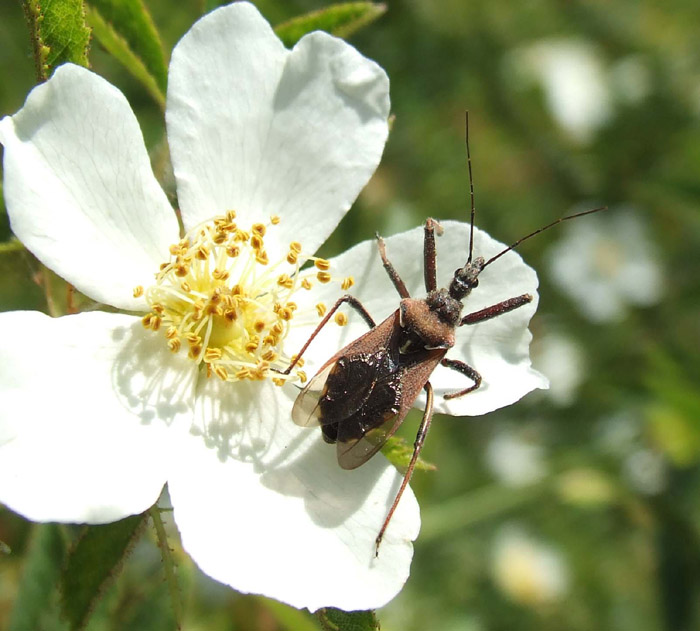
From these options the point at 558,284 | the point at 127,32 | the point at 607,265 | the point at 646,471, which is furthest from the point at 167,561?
the point at 607,265

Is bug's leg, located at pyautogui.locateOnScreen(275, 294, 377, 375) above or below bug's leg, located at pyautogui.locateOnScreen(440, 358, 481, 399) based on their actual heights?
above

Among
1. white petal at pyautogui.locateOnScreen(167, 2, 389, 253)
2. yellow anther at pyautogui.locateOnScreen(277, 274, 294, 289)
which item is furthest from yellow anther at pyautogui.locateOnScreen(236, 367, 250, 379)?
white petal at pyautogui.locateOnScreen(167, 2, 389, 253)

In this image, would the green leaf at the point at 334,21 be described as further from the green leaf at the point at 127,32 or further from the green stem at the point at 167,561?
the green stem at the point at 167,561

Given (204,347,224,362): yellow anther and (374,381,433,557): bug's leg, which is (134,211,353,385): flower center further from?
(374,381,433,557): bug's leg

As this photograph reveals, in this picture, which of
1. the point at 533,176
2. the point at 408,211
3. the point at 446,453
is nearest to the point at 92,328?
the point at 408,211

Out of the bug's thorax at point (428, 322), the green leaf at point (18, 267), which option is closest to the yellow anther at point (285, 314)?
the bug's thorax at point (428, 322)

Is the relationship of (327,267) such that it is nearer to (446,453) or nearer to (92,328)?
(92,328)
